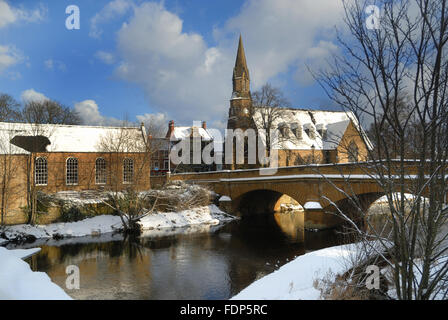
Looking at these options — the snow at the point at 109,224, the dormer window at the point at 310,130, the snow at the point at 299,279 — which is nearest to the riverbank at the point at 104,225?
the snow at the point at 109,224

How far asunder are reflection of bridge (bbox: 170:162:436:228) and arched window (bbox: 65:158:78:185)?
1002 centimetres

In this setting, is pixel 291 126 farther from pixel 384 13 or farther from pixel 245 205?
pixel 384 13

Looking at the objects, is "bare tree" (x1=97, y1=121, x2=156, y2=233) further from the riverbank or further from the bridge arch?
the bridge arch

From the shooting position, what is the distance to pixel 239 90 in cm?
4269

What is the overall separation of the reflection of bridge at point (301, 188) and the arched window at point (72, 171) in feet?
32.9

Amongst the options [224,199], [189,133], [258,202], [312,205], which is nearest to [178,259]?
[312,205]

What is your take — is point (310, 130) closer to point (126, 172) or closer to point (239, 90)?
point (239, 90)

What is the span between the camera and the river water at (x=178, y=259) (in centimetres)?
1158

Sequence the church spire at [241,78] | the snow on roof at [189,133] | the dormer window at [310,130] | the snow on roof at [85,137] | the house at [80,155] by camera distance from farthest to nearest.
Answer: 1. the snow on roof at [189,133]
2. the church spire at [241,78]
3. the dormer window at [310,130]
4. the snow on roof at [85,137]
5. the house at [80,155]

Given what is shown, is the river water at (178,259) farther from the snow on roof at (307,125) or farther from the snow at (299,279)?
the snow on roof at (307,125)

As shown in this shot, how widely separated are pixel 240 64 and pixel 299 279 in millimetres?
37591

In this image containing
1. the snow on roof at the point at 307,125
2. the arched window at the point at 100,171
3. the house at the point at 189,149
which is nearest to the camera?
the arched window at the point at 100,171

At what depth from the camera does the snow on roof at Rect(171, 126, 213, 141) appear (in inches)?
2130
